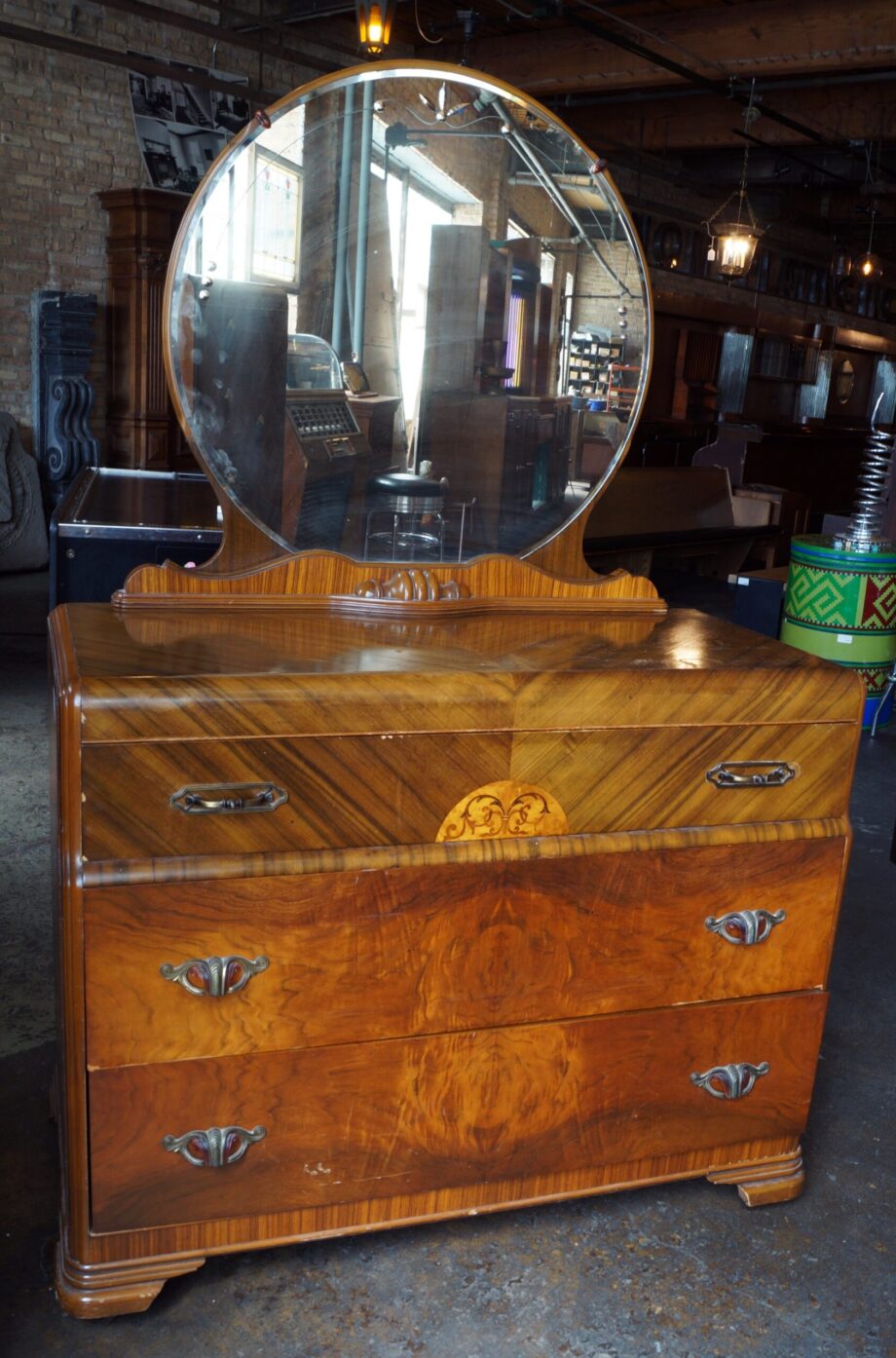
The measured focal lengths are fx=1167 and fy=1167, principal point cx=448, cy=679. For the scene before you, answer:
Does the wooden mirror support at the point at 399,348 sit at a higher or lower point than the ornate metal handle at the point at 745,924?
higher

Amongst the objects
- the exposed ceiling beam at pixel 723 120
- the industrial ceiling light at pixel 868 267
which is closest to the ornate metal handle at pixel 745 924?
the exposed ceiling beam at pixel 723 120

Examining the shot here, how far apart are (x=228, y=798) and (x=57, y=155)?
7.34 meters

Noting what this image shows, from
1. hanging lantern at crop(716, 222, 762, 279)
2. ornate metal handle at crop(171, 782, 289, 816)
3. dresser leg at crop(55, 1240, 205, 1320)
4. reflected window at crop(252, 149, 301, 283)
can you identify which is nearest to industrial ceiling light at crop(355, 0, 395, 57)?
reflected window at crop(252, 149, 301, 283)

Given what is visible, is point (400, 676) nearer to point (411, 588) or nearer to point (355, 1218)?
point (411, 588)

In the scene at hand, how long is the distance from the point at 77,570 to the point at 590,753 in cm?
241

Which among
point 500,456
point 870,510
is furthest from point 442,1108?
point 870,510

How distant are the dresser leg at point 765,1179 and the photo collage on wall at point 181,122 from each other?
24.3ft

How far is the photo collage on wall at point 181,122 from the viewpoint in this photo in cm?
786

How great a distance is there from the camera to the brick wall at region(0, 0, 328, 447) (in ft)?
24.0

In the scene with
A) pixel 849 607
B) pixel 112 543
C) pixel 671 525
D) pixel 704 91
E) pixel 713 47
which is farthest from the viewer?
pixel 704 91

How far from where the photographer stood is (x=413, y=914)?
1667 mm

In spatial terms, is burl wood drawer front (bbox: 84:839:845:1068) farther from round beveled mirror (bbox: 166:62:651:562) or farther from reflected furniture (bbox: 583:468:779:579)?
reflected furniture (bbox: 583:468:779:579)

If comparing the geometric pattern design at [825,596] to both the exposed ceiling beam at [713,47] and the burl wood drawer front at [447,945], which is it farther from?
the exposed ceiling beam at [713,47]

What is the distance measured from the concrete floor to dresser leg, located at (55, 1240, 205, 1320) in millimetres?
42
